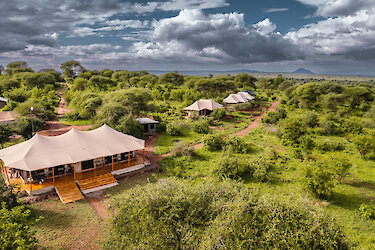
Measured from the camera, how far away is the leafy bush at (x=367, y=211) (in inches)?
554

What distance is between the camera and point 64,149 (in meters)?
18.4

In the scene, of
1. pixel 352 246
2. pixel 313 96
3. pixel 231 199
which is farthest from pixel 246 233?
pixel 313 96

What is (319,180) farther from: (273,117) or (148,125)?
(273,117)

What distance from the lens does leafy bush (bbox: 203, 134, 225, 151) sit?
2564 centimetres

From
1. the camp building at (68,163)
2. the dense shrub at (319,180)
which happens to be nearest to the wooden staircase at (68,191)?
the camp building at (68,163)

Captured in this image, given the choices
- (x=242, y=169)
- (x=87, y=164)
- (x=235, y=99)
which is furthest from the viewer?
(x=235, y=99)

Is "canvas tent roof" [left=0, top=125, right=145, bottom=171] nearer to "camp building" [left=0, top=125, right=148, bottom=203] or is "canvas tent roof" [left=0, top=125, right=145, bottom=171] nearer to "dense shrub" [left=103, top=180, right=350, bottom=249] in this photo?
"camp building" [left=0, top=125, right=148, bottom=203]

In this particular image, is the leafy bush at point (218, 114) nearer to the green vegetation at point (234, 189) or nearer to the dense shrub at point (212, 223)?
the green vegetation at point (234, 189)

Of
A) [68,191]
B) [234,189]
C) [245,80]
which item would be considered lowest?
[68,191]

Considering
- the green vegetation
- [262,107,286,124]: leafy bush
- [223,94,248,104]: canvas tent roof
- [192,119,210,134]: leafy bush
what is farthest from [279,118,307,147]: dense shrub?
[223,94,248,104]: canvas tent roof

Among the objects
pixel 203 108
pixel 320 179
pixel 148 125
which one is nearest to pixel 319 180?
pixel 320 179

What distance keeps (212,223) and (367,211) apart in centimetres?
1270

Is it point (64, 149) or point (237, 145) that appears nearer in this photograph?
point (64, 149)

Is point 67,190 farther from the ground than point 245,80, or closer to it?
closer to it
